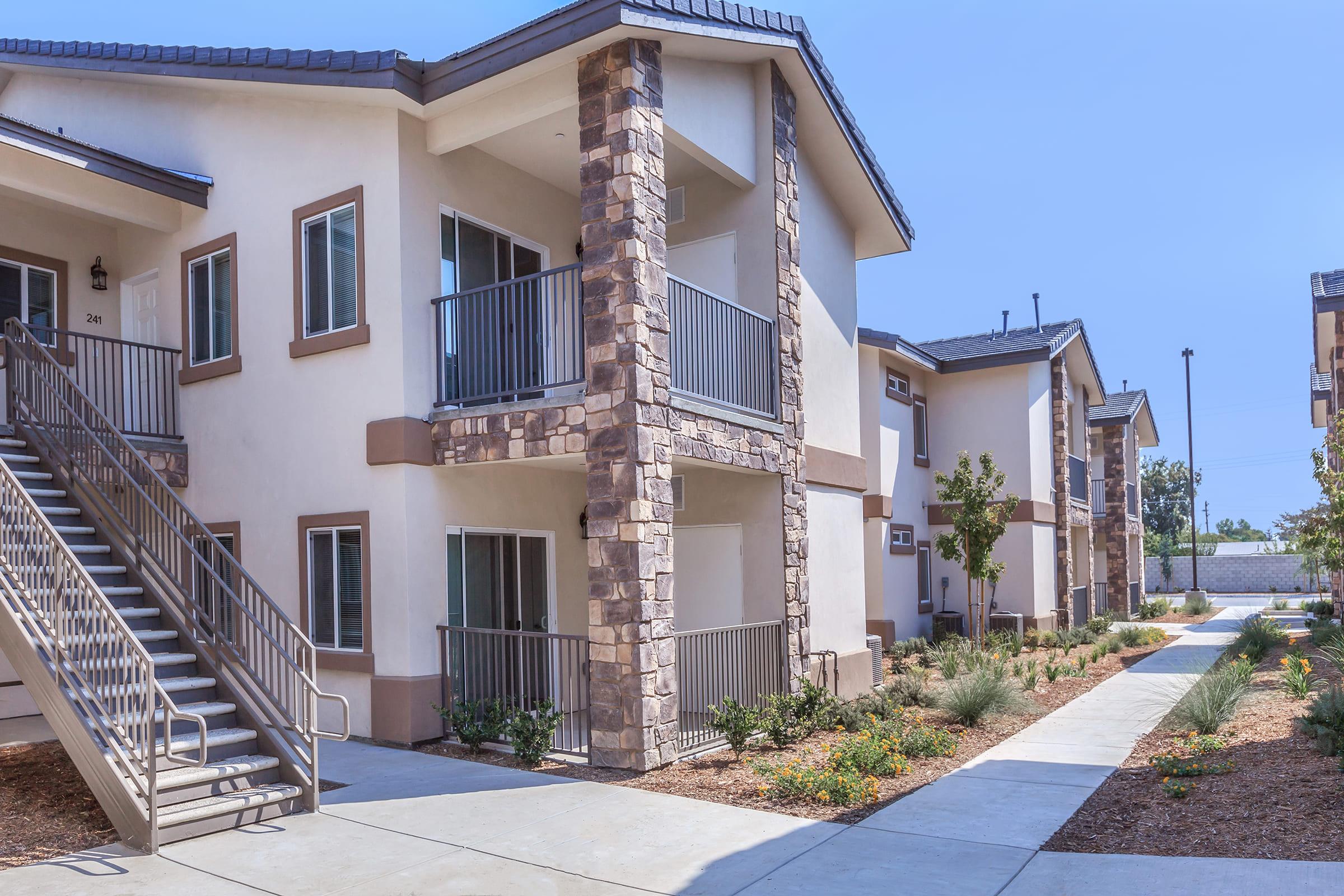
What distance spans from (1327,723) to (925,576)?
14.0 metres

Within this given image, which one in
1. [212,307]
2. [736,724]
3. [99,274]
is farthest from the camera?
[99,274]

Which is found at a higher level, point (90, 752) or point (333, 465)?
point (333, 465)

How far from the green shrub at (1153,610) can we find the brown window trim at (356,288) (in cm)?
2619

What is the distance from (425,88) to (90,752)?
23.6ft

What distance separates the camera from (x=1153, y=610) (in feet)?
99.7

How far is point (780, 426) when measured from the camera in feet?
40.2

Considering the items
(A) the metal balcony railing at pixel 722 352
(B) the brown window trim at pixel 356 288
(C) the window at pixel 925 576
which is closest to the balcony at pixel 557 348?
(A) the metal balcony railing at pixel 722 352

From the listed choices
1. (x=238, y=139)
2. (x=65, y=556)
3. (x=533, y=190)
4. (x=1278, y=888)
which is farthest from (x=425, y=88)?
(x=1278, y=888)

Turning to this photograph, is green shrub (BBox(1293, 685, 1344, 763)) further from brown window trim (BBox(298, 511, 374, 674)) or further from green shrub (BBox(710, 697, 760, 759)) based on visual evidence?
brown window trim (BBox(298, 511, 374, 674))

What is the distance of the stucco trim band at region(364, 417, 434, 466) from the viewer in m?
10.7

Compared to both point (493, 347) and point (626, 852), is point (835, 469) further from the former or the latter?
point (626, 852)

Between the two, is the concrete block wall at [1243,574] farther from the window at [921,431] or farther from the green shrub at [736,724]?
the green shrub at [736,724]

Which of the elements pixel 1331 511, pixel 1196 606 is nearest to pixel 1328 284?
pixel 1331 511

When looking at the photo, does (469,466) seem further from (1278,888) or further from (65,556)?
(1278,888)
